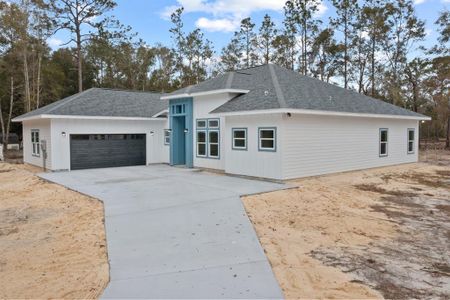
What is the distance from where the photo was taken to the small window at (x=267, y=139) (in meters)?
12.3

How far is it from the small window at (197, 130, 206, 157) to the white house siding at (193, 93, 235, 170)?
7.7 inches

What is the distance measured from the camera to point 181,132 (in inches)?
711

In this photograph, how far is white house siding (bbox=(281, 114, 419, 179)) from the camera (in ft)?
40.5

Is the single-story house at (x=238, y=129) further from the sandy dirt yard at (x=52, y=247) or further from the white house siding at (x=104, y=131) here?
the sandy dirt yard at (x=52, y=247)

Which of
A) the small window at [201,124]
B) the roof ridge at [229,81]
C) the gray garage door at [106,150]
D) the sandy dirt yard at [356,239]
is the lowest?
the sandy dirt yard at [356,239]

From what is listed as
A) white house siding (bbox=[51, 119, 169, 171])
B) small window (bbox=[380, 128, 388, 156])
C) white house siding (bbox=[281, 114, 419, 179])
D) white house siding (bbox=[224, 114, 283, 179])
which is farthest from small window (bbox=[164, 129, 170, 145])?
small window (bbox=[380, 128, 388, 156])

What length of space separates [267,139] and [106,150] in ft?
29.8

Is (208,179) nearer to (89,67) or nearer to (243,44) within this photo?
(243,44)

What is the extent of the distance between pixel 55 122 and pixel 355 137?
1357 centimetres

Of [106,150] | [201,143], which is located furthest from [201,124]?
[106,150]

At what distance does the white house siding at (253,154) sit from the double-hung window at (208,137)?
103 cm

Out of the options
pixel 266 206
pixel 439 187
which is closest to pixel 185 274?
pixel 266 206

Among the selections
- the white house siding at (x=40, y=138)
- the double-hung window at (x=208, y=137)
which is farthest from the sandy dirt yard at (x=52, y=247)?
the double-hung window at (x=208, y=137)

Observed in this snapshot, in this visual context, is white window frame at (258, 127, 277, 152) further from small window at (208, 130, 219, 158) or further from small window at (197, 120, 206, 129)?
small window at (197, 120, 206, 129)
